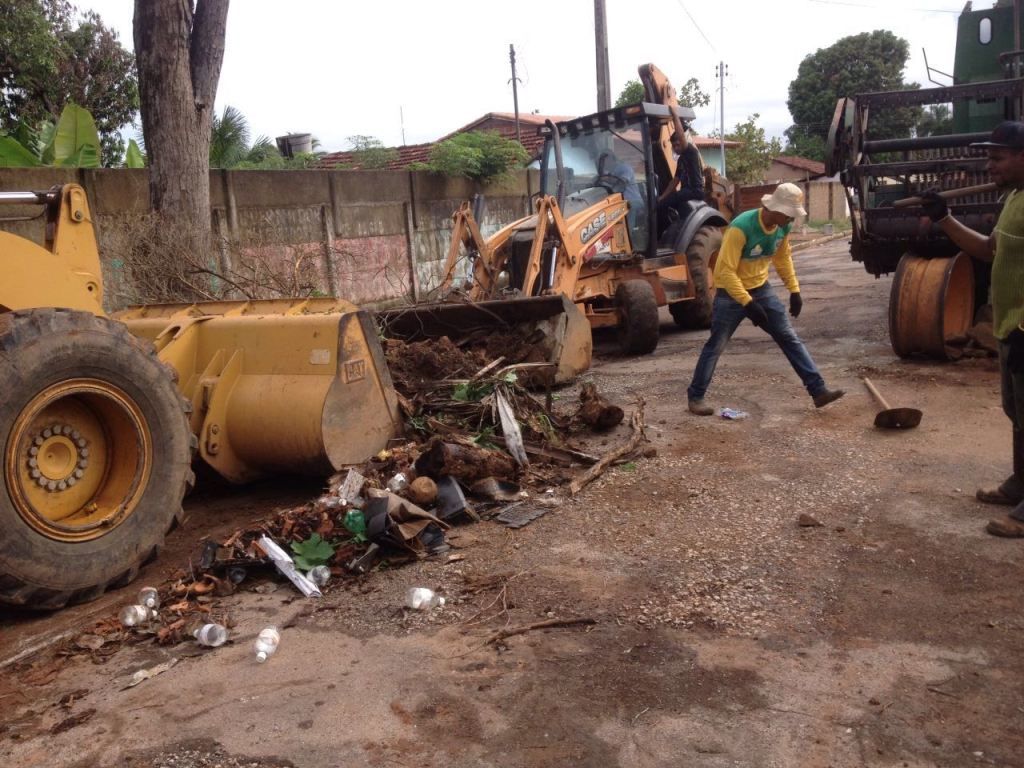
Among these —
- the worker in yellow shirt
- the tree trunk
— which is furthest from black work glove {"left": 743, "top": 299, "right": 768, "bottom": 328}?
the tree trunk

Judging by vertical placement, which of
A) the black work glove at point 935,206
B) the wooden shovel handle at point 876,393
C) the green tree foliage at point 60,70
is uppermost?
the green tree foliage at point 60,70

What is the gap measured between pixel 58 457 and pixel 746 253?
485cm

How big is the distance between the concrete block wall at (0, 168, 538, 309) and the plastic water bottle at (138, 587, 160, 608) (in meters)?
4.49

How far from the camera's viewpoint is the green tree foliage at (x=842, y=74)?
47.1 metres

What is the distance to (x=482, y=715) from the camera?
3.13 metres

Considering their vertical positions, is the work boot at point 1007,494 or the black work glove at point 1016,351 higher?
the black work glove at point 1016,351

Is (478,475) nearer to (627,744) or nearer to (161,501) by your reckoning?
(161,501)

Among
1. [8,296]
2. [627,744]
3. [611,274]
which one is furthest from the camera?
[611,274]

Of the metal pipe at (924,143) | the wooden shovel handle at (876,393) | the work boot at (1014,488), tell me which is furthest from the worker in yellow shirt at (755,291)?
the work boot at (1014,488)

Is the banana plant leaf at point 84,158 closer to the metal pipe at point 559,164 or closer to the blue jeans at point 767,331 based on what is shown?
the metal pipe at point 559,164

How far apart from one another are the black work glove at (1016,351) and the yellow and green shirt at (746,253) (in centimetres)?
240

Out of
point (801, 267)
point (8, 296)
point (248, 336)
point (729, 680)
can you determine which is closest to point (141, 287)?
point (248, 336)

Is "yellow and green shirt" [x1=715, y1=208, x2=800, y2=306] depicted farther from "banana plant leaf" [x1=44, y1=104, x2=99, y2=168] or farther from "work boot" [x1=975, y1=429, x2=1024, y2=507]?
"banana plant leaf" [x1=44, y1=104, x2=99, y2=168]

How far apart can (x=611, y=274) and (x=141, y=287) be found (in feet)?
16.0
